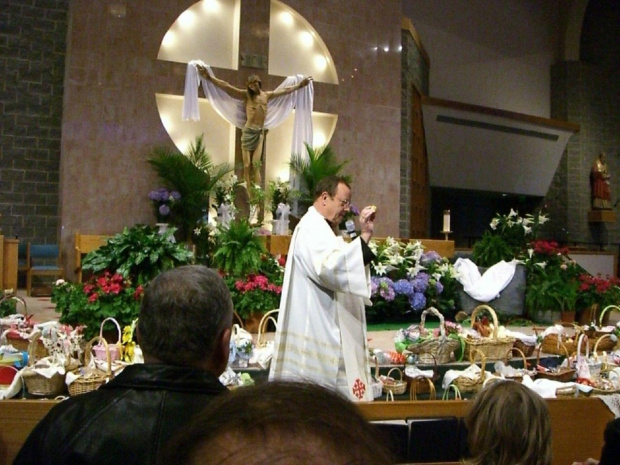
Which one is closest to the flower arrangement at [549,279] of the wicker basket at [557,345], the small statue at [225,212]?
the wicker basket at [557,345]

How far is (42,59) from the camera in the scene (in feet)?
35.0

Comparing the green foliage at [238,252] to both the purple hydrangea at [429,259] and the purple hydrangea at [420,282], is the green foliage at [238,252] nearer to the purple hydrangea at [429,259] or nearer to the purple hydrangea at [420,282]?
the purple hydrangea at [420,282]

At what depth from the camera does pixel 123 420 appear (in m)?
1.20

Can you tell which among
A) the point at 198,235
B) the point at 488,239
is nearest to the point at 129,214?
the point at 198,235

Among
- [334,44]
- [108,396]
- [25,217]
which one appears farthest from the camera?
[334,44]

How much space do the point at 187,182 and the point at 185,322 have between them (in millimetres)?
8110

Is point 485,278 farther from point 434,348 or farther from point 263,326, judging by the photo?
point 263,326

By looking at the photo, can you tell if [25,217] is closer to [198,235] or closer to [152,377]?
[198,235]

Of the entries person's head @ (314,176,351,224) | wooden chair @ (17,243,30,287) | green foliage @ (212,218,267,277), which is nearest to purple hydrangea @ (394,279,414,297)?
green foliage @ (212,218,267,277)

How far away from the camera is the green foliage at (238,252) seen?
7242 millimetres

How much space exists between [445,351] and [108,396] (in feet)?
13.8

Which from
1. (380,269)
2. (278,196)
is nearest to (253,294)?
(380,269)

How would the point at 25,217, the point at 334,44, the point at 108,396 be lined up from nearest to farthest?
the point at 108,396 < the point at 25,217 < the point at 334,44

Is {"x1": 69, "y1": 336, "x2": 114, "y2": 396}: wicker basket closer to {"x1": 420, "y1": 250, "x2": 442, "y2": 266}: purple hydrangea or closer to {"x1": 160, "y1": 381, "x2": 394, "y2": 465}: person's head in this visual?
{"x1": 160, "y1": 381, "x2": 394, "y2": 465}: person's head
